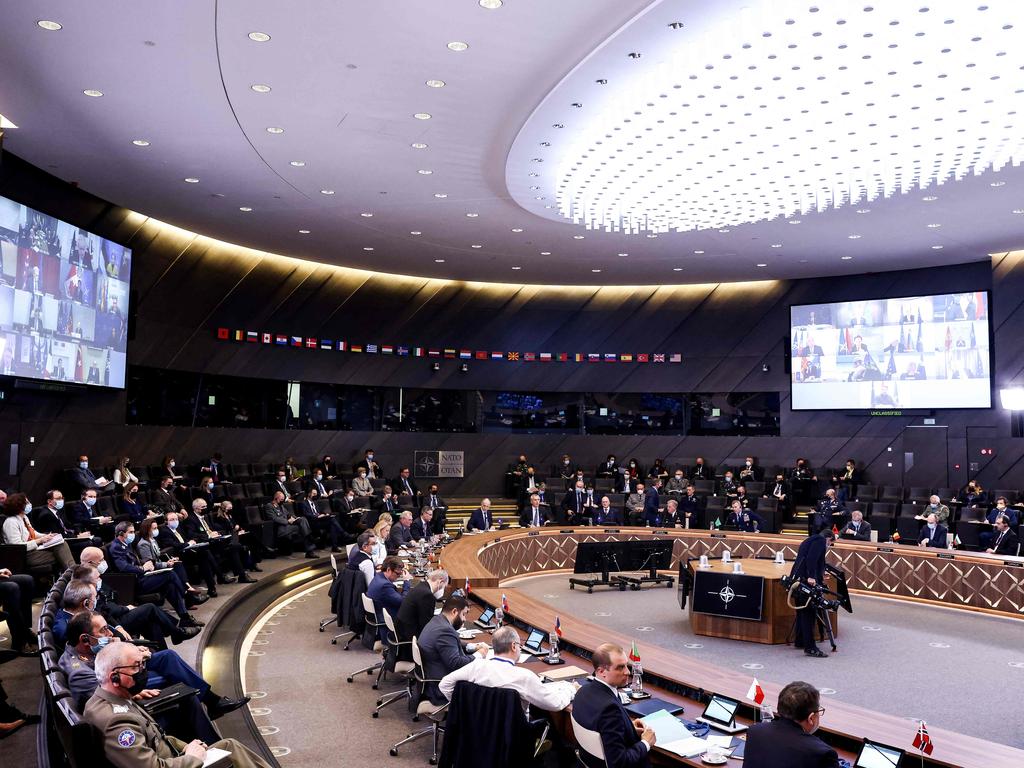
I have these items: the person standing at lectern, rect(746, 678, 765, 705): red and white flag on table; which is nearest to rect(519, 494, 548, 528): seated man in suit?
the person standing at lectern

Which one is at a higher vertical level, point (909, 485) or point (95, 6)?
point (95, 6)

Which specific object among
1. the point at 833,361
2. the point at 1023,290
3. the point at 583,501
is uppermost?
the point at 1023,290

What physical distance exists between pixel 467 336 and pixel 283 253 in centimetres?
534

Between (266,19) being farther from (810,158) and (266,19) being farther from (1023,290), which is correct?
(1023,290)

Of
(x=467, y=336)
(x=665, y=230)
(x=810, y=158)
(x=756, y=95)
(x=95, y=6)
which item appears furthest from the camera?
(x=467, y=336)

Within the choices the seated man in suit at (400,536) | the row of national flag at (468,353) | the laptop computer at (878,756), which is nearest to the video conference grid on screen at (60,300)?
the seated man in suit at (400,536)

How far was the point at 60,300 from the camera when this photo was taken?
1132cm

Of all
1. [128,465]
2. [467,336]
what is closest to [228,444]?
[128,465]

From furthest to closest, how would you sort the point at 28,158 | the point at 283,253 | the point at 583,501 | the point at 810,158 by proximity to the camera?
the point at 283,253, the point at 583,501, the point at 28,158, the point at 810,158

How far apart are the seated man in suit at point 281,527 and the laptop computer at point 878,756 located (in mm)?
10563

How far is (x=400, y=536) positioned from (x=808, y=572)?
18.0 feet

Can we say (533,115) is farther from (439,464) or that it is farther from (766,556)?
(439,464)

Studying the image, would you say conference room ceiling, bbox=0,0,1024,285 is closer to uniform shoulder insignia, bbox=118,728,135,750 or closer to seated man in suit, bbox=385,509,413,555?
seated man in suit, bbox=385,509,413,555

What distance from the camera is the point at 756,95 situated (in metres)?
8.13
